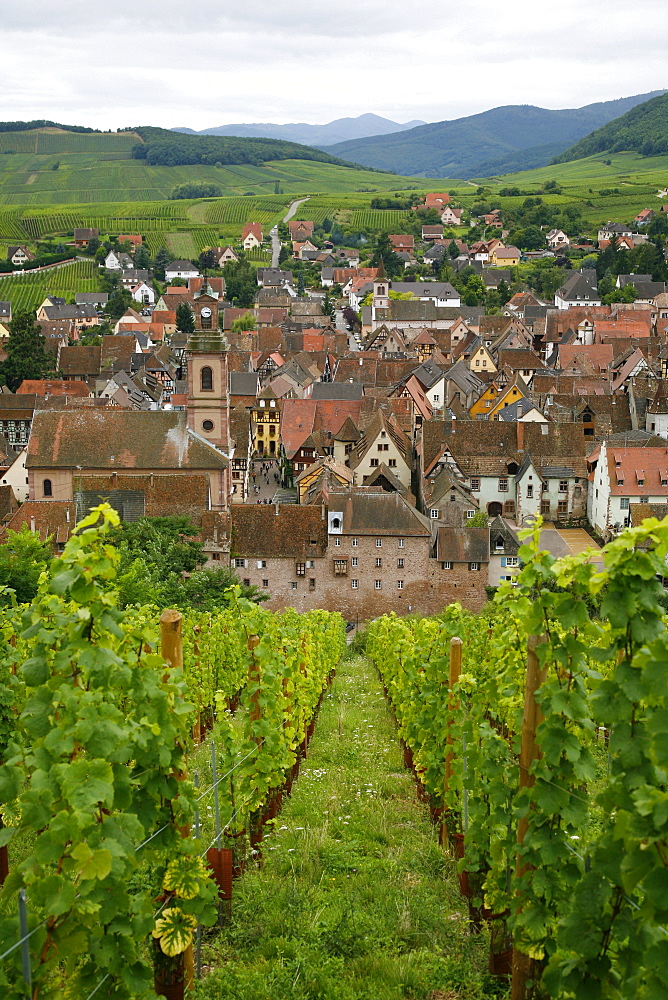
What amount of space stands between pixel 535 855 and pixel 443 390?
74.5 m

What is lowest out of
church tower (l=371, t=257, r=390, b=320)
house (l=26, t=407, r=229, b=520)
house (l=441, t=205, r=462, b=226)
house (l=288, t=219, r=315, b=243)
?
house (l=26, t=407, r=229, b=520)

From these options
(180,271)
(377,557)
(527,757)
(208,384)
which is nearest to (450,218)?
(180,271)

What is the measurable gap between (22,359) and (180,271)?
66387 millimetres

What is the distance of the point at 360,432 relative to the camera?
68.2m

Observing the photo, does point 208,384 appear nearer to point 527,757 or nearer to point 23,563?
point 23,563

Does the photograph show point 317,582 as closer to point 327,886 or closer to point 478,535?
point 478,535

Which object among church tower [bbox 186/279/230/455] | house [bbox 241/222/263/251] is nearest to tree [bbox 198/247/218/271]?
house [bbox 241/222/263/251]

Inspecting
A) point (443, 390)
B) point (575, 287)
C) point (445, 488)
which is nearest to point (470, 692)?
point (445, 488)

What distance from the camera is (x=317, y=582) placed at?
4669cm

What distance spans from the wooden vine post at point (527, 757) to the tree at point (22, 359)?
95025mm

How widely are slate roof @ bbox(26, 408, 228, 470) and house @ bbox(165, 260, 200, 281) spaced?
11045 cm

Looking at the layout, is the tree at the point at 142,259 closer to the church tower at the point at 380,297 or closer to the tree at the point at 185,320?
the tree at the point at 185,320

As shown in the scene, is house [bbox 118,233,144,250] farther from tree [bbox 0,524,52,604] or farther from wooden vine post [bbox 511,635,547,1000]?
wooden vine post [bbox 511,635,547,1000]

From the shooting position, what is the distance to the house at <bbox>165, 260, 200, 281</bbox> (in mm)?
158250
